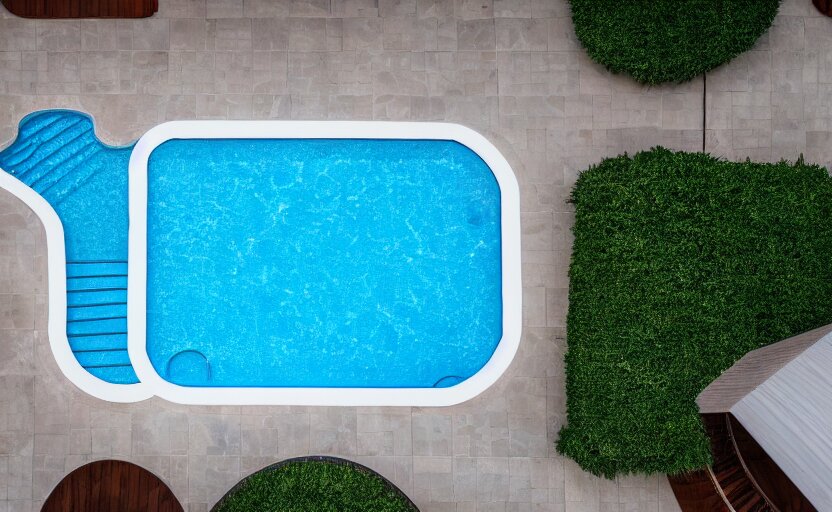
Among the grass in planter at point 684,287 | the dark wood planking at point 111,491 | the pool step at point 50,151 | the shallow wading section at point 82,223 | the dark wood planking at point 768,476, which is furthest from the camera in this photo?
the pool step at point 50,151

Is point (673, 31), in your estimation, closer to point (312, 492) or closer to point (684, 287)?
point (684, 287)

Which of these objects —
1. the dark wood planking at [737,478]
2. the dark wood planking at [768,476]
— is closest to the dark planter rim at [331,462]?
the dark wood planking at [737,478]

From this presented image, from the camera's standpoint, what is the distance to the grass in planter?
19.6 feet

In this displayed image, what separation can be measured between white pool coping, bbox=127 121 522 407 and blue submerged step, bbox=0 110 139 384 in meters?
0.24

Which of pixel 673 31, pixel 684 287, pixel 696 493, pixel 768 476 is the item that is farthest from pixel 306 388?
pixel 673 31

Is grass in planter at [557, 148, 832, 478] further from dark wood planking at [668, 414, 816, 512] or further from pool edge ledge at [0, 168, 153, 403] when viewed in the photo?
pool edge ledge at [0, 168, 153, 403]

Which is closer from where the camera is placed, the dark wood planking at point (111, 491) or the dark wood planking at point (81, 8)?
the dark wood planking at point (111, 491)

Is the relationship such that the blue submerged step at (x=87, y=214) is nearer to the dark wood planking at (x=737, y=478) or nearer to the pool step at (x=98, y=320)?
the pool step at (x=98, y=320)

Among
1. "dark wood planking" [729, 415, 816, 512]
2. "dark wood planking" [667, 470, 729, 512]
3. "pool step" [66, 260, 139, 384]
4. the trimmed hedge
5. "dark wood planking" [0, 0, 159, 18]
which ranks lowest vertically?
"dark wood planking" [667, 470, 729, 512]

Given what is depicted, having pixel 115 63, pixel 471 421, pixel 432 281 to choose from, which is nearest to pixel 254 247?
pixel 432 281

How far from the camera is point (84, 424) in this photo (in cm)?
662

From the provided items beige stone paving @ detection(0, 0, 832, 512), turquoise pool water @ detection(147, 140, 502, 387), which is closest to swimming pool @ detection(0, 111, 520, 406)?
turquoise pool water @ detection(147, 140, 502, 387)

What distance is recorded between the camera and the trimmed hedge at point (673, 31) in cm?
629

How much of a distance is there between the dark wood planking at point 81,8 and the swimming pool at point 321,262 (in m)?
1.49
